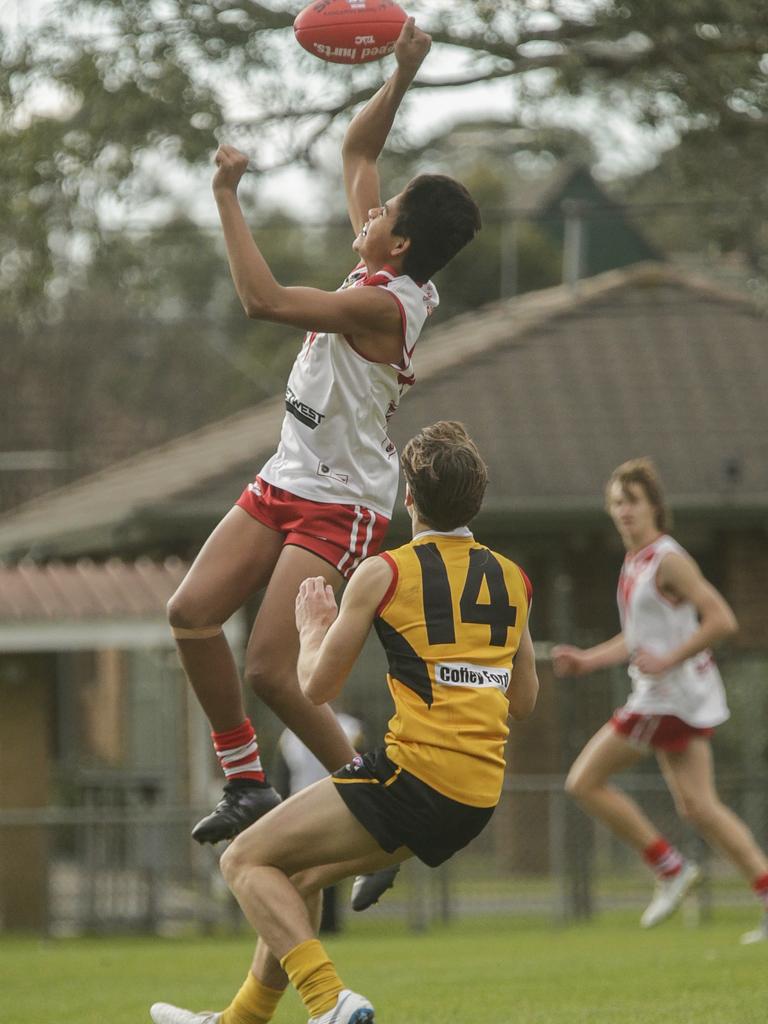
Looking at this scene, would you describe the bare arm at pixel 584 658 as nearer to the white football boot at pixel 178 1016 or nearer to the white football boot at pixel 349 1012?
the white football boot at pixel 178 1016

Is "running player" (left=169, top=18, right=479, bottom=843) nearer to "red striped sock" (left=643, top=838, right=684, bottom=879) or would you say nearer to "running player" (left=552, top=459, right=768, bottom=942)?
"running player" (left=552, top=459, right=768, bottom=942)

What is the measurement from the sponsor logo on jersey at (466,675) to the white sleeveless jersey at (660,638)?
446 cm

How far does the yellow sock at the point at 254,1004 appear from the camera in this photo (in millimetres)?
6066

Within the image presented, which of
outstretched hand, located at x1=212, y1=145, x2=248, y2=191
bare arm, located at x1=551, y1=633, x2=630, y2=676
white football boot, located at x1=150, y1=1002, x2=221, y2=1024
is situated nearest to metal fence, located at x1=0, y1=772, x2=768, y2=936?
bare arm, located at x1=551, y1=633, x2=630, y2=676

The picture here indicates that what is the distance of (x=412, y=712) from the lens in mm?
5504

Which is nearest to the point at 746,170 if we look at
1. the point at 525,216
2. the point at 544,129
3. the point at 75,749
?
the point at 544,129

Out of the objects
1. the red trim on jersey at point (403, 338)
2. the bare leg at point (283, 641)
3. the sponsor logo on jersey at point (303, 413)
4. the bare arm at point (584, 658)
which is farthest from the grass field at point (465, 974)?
the red trim on jersey at point (403, 338)

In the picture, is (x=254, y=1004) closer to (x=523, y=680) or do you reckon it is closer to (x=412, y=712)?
(x=412, y=712)

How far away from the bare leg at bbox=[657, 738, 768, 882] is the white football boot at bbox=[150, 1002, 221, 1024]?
4.22 metres

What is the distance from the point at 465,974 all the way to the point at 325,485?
4.45 meters

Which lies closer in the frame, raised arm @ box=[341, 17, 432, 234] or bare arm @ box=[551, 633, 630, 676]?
raised arm @ box=[341, 17, 432, 234]

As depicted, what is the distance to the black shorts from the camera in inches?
216

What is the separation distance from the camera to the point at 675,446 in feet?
64.4

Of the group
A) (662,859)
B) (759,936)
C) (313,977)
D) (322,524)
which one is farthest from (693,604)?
(313,977)
